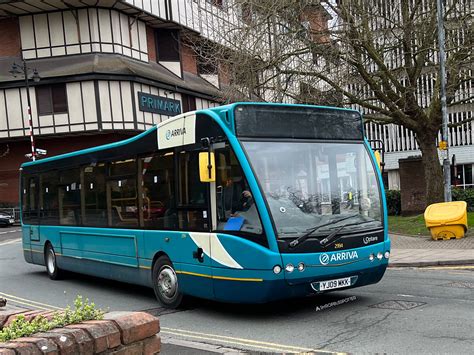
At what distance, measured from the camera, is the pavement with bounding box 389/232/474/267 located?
1137cm

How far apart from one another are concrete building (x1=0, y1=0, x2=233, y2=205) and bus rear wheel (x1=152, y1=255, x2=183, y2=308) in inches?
1106

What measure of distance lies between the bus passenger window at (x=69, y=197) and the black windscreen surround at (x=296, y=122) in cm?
574

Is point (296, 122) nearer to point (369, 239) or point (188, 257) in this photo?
point (369, 239)

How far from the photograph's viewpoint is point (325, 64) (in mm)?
18469

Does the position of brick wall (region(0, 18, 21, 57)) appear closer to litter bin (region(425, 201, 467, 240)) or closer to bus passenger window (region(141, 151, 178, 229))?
litter bin (region(425, 201, 467, 240))

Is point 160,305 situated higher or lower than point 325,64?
lower

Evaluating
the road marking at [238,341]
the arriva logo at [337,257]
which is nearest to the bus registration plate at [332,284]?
the arriva logo at [337,257]

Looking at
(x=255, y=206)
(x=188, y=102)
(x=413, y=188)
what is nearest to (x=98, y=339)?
(x=255, y=206)

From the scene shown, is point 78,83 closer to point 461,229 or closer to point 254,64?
point 254,64

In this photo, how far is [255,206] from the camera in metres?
6.71

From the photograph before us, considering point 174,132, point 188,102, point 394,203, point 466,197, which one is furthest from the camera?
point 188,102

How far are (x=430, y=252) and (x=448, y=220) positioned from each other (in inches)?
85.3

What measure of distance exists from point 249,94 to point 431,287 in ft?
36.3

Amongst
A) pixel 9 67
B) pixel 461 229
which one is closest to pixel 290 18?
pixel 461 229
